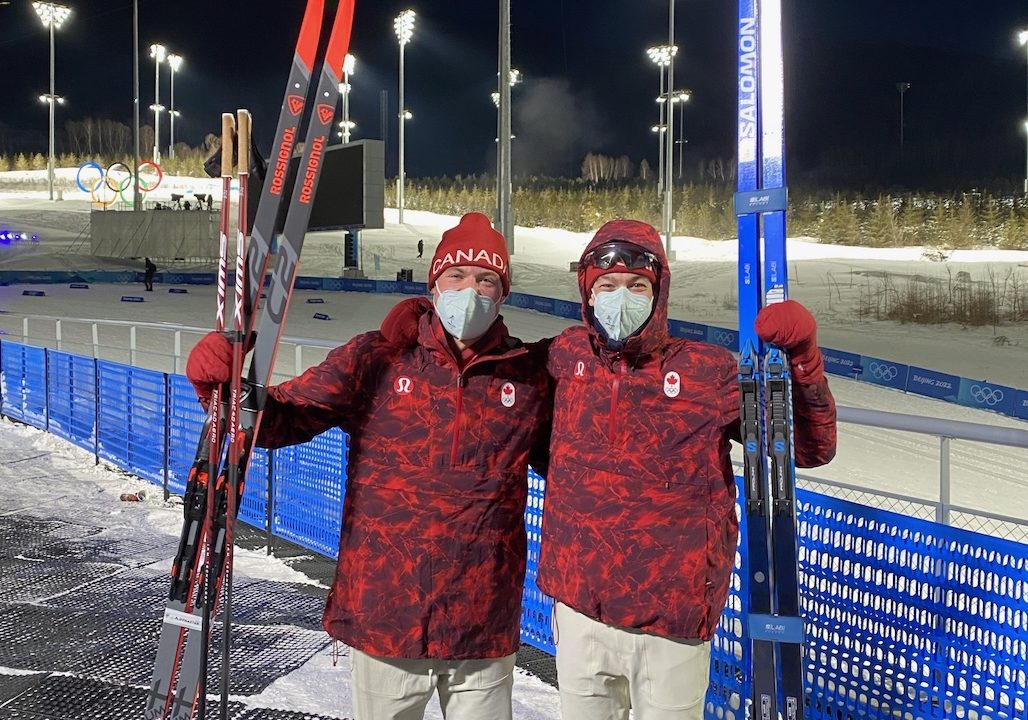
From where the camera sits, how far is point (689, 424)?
2223 mm

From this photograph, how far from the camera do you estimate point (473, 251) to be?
2.34 meters

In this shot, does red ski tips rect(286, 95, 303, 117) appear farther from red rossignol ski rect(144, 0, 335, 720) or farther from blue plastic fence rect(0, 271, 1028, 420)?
blue plastic fence rect(0, 271, 1028, 420)

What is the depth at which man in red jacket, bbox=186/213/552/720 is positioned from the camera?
222 centimetres

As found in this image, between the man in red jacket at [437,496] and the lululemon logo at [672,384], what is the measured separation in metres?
0.30

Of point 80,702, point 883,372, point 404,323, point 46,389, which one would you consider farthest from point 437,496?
point 883,372

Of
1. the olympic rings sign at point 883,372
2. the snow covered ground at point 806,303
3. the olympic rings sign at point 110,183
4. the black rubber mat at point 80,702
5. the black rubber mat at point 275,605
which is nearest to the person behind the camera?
the black rubber mat at point 80,702

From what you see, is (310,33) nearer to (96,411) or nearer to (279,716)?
(279,716)

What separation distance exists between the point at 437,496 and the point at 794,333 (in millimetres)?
888

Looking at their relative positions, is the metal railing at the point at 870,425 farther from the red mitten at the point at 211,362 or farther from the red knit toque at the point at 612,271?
the red mitten at the point at 211,362

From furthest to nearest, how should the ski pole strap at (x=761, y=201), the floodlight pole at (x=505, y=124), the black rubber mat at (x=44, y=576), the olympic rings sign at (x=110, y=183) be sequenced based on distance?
the olympic rings sign at (x=110, y=183) < the floodlight pole at (x=505, y=124) < the black rubber mat at (x=44, y=576) < the ski pole strap at (x=761, y=201)

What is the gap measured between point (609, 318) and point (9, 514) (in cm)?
565

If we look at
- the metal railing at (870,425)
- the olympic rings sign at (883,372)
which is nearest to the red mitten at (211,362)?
the metal railing at (870,425)

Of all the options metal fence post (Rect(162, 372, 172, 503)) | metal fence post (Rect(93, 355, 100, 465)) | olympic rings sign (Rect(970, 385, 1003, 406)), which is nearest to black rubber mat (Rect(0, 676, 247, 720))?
metal fence post (Rect(162, 372, 172, 503))

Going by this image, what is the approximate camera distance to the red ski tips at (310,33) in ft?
9.43
